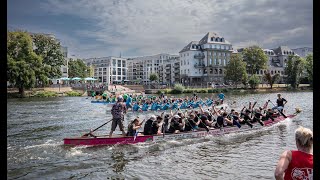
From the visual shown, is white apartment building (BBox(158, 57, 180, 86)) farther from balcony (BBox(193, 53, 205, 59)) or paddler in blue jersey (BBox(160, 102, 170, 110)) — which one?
paddler in blue jersey (BBox(160, 102, 170, 110))

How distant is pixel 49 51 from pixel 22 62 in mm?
23734

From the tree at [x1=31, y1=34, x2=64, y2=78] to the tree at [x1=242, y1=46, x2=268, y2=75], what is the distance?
70.6 metres

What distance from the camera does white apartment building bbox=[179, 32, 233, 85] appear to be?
117375 mm

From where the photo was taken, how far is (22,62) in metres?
67.2

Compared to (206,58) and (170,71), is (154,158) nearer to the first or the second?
(206,58)

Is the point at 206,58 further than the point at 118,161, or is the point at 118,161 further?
the point at 206,58

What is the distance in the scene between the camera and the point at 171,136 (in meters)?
18.3

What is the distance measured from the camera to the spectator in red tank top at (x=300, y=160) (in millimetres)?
4836

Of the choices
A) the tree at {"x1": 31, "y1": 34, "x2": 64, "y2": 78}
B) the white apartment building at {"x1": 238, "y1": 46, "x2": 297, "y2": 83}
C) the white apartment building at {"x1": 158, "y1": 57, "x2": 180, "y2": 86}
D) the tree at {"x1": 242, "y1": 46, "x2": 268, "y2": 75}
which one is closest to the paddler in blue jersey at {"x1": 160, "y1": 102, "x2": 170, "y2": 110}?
the tree at {"x1": 31, "y1": 34, "x2": 64, "y2": 78}

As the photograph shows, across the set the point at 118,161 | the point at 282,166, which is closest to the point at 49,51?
the point at 118,161

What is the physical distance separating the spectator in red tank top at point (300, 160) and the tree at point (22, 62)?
69.6m

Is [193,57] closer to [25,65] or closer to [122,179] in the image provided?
[25,65]

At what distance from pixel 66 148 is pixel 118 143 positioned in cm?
286
